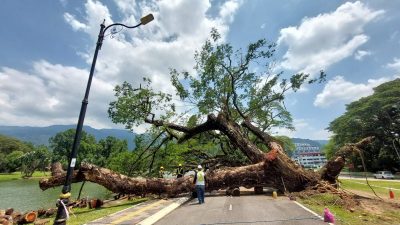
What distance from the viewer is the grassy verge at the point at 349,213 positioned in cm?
1035

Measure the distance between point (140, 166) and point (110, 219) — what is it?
13703 millimetres

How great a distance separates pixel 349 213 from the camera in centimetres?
1221

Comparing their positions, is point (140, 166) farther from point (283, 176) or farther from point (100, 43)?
point (100, 43)

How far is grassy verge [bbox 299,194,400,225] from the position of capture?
1035 centimetres

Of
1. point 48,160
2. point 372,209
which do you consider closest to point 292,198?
point 372,209

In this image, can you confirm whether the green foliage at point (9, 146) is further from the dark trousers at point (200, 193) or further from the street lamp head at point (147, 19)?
the street lamp head at point (147, 19)

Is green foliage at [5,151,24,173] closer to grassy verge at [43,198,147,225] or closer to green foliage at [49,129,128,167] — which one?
green foliage at [49,129,128,167]

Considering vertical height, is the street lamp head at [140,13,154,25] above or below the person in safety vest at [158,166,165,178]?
above

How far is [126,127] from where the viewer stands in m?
25.2

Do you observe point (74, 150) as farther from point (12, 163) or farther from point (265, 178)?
point (12, 163)

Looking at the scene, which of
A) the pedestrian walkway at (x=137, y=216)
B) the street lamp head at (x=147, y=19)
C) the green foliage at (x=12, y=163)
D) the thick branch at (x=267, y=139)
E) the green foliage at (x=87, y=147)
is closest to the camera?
the street lamp head at (x=147, y=19)

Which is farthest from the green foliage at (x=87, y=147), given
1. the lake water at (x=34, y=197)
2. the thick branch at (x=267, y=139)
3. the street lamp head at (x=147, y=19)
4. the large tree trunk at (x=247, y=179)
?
the street lamp head at (x=147, y=19)

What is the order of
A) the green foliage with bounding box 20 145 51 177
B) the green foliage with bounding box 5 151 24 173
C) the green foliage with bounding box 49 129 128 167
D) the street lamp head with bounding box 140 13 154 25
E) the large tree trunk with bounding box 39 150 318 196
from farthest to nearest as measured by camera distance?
the green foliage with bounding box 5 151 24 173, the green foliage with bounding box 20 145 51 177, the green foliage with bounding box 49 129 128 167, the large tree trunk with bounding box 39 150 318 196, the street lamp head with bounding box 140 13 154 25

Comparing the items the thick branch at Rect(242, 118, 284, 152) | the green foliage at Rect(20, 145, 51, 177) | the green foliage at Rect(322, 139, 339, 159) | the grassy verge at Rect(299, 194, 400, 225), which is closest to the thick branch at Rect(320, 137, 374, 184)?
the thick branch at Rect(242, 118, 284, 152)
